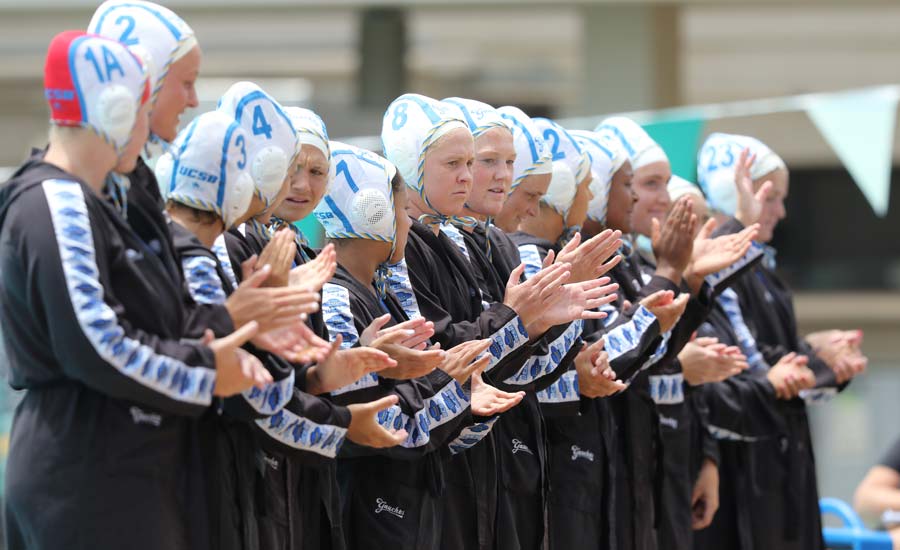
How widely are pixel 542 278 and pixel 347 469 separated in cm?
92

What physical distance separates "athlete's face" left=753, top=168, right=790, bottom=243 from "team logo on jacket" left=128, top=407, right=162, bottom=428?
4.48m

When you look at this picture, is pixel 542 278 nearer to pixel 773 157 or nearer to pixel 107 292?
pixel 107 292

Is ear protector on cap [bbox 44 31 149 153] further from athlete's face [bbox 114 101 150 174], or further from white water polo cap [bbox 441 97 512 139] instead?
white water polo cap [bbox 441 97 512 139]

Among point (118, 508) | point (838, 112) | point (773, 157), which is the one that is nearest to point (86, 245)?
point (118, 508)

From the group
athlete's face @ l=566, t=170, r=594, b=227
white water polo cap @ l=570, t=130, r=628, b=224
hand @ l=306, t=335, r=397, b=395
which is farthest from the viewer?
white water polo cap @ l=570, t=130, r=628, b=224

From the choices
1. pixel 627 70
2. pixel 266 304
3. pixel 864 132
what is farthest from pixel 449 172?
pixel 627 70

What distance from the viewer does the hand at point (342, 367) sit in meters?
4.11

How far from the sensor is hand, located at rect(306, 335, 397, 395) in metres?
4.11

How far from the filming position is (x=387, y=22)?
15992mm

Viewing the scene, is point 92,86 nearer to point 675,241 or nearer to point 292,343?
point 292,343

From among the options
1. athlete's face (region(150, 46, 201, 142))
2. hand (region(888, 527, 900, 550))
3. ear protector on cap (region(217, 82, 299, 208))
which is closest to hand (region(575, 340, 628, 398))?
ear protector on cap (region(217, 82, 299, 208))

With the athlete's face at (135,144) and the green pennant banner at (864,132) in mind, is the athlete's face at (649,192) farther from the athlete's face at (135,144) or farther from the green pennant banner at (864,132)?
the athlete's face at (135,144)

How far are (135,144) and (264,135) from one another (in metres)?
0.72

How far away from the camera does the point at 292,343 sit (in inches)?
147
